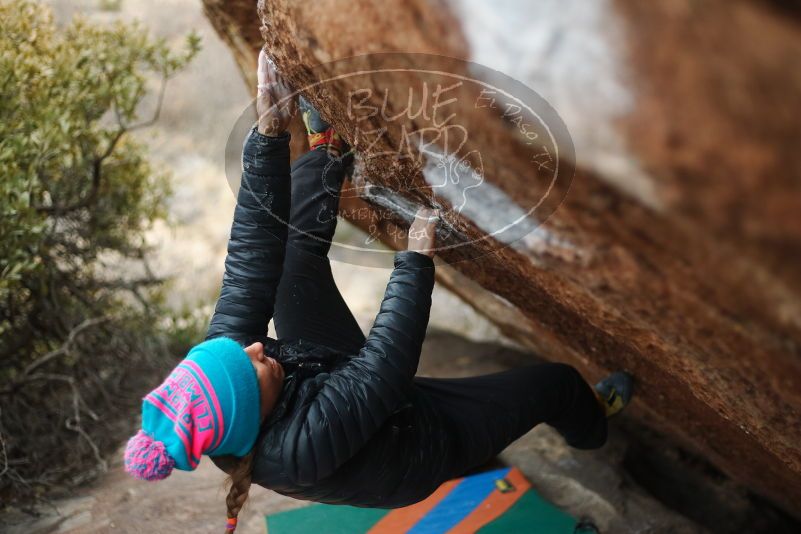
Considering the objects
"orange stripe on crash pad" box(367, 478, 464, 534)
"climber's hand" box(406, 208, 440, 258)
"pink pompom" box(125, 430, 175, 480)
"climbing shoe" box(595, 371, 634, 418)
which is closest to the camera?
"pink pompom" box(125, 430, 175, 480)

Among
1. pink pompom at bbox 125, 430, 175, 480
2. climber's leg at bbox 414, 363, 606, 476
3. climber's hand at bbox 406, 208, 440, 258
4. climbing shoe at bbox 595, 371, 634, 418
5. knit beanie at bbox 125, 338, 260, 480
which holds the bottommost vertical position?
pink pompom at bbox 125, 430, 175, 480

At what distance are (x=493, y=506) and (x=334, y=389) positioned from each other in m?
1.45

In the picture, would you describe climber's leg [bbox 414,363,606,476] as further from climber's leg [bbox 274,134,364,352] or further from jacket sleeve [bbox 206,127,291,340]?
jacket sleeve [bbox 206,127,291,340]

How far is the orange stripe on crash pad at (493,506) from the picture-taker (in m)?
2.87

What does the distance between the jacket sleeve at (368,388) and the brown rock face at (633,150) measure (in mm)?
255

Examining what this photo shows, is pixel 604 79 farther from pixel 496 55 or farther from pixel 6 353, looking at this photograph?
pixel 6 353

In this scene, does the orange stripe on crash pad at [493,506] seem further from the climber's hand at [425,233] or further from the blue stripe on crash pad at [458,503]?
the climber's hand at [425,233]

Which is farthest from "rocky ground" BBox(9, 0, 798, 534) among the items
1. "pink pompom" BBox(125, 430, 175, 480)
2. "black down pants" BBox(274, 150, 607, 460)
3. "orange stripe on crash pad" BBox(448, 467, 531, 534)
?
"pink pompom" BBox(125, 430, 175, 480)

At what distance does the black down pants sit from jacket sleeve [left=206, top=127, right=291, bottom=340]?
305mm

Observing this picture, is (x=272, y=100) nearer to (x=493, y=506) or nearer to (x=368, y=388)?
(x=368, y=388)

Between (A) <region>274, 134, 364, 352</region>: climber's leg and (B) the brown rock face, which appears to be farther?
(A) <region>274, 134, 364, 352</region>: climber's leg

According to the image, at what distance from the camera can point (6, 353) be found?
12.7ft

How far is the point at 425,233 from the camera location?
2.00m

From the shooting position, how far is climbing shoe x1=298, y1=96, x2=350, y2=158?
2339 mm
